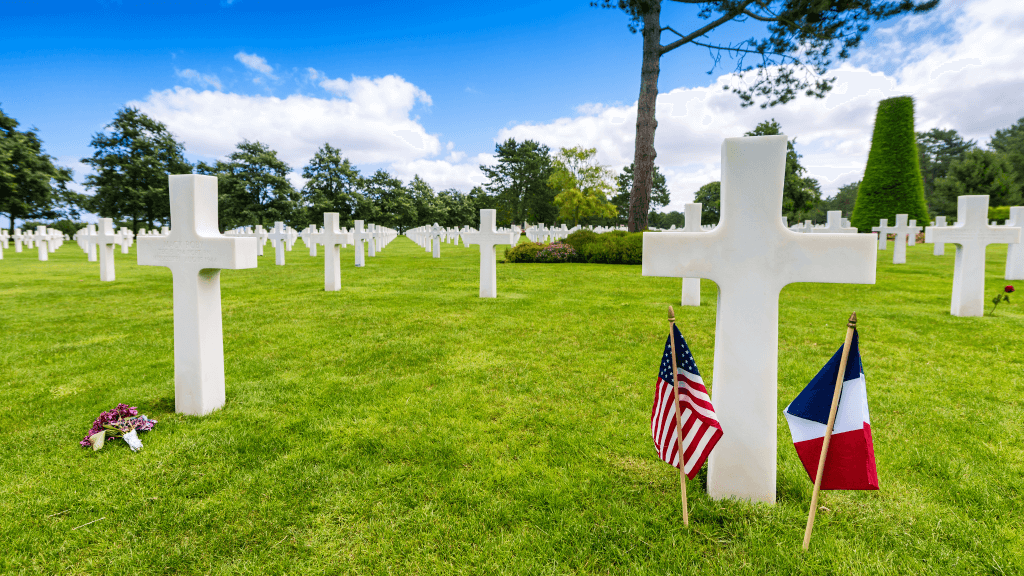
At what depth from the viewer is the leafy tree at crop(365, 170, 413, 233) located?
5272 centimetres

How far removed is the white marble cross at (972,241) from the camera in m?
6.32

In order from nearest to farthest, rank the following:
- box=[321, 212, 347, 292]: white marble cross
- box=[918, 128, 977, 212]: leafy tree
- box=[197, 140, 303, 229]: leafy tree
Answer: box=[321, 212, 347, 292]: white marble cross
box=[197, 140, 303, 229]: leafy tree
box=[918, 128, 977, 212]: leafy tree

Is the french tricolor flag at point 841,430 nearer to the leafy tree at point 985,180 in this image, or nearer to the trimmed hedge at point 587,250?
the trimmed hedge at point 587,250

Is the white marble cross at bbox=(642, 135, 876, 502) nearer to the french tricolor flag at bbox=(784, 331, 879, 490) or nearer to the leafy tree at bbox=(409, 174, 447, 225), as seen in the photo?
the french tricolor flag at bbox=(784, 331, 879, 490)

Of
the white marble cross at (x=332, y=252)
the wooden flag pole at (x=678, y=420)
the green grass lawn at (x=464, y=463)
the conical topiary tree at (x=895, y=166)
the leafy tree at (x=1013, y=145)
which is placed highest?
the leafy tree at (x=1013, y=145)

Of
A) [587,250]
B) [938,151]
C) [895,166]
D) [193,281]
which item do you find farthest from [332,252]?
[938,151]

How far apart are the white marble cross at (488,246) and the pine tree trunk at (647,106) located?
27.5 ft

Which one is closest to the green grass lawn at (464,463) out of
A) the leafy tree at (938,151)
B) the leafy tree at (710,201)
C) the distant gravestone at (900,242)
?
the distant gravestone at (900,242)

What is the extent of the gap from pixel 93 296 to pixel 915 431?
39.8ft

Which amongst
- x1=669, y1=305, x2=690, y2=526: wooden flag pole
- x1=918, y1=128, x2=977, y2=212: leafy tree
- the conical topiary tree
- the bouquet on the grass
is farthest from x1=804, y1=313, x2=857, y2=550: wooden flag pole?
x1=918, y1=128, x2=977, y2=212: leafy tree

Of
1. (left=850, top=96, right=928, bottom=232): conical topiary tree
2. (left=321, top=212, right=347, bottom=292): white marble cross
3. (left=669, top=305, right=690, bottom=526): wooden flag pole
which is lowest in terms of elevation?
(left=669, top=305, right=690, bottom=526): wooden flag pole

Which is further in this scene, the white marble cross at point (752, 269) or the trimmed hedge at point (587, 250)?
the trimmed hedge at point (587, 250)

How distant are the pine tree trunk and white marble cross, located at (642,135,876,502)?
1399 centimetres

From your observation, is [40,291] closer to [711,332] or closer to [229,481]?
[229,481]
